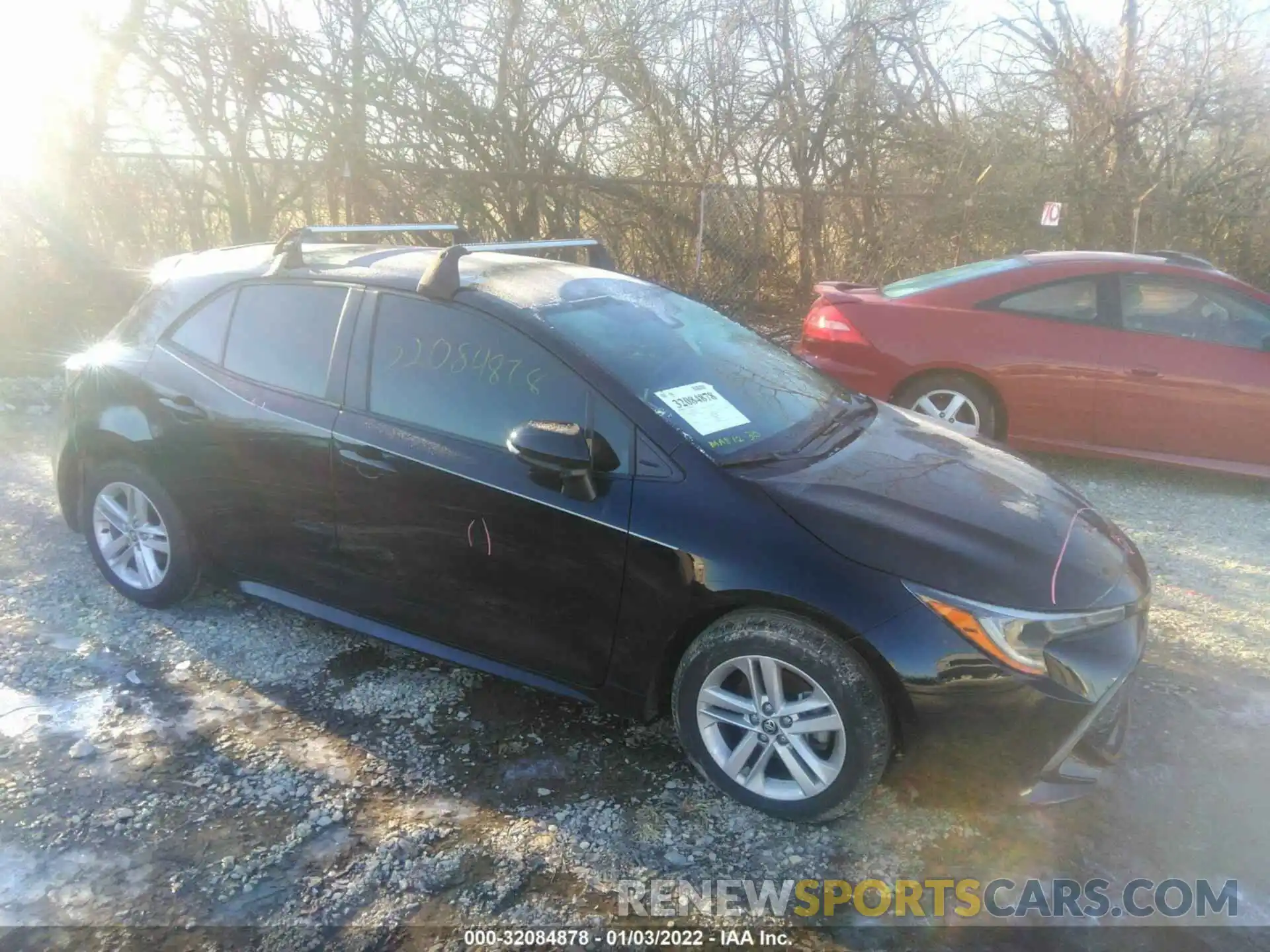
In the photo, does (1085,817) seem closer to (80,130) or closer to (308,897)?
(308,897)

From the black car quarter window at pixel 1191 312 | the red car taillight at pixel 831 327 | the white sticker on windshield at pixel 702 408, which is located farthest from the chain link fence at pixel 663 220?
the white sticker on windshield at pixel 702 408

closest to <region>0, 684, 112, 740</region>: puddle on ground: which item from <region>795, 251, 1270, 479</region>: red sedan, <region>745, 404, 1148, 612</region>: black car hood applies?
<region>745, 404, 1148, 612</region>: black car hood

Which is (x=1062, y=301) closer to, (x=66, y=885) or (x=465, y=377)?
(x=465, y=377)

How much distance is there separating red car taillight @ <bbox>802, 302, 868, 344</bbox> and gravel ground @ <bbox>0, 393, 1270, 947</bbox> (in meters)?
2.97

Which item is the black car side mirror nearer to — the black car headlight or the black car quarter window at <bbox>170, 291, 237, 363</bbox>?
the black car headlight

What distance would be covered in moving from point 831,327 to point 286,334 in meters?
3.94

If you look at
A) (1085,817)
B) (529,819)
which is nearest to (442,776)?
(529,819)

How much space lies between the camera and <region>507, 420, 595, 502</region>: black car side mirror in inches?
118

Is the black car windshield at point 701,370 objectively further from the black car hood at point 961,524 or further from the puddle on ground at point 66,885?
the puddle on ground at point 66,885

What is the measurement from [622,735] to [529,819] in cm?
55

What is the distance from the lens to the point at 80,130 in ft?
33.2

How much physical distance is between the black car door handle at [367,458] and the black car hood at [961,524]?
127 cm

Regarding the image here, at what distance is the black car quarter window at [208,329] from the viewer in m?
3.91

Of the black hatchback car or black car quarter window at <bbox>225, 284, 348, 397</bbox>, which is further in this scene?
black car quarter window at <bbox>225, 284, 348, 397</bbox>
